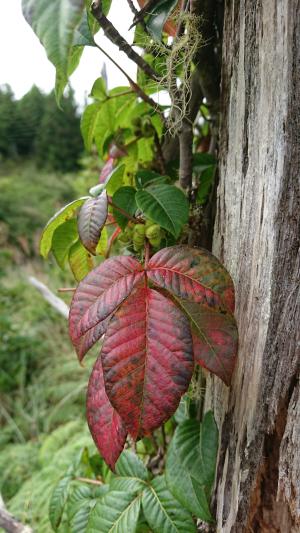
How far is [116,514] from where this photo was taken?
0.80m

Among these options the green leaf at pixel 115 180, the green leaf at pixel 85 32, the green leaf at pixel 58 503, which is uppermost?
the green leaf at pixel 85 32

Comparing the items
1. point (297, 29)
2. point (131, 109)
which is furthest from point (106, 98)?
point (297, 29)

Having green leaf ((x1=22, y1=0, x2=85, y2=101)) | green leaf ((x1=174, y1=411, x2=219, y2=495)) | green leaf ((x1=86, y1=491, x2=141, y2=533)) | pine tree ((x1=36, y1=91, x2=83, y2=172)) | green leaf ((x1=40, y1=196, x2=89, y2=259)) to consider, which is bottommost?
green leaf ((x1=86, y1=491, x2=141, y2=533))

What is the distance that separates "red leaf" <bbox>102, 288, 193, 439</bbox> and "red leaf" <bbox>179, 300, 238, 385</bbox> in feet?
0.17

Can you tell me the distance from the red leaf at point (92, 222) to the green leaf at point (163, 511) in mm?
504

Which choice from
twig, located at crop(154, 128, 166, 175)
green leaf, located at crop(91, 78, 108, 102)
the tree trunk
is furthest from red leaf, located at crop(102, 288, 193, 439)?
green leaf, located at crop(91, 78, 108, 102)

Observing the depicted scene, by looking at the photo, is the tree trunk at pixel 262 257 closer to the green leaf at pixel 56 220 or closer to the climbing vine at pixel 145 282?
the climbing vine at pixel 145 282

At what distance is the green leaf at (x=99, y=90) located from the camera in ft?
2.91

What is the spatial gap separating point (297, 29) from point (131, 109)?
512 mm

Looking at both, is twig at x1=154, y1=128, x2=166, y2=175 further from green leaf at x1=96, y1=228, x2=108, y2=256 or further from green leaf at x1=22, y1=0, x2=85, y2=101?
green leaf at x1=22, y1=0, x2=85, y2=101

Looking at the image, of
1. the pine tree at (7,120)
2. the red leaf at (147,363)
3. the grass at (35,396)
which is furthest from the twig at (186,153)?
the pine tree at (7,120)

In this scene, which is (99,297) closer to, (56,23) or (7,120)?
(56,23)

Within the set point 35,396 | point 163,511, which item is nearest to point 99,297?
point 163,511

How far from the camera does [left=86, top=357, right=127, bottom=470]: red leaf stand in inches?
24.4
